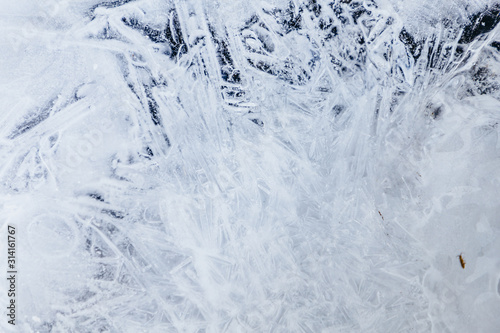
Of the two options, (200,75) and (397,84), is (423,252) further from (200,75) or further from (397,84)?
(200,75)

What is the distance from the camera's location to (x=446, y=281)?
134cm

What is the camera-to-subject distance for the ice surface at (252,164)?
1288mm

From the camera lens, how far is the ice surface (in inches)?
50.7

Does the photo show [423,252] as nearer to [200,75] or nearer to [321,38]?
[321,38]

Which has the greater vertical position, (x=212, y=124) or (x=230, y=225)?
(x=212, y=124)

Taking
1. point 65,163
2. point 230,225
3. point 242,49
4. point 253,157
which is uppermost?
point 242,49

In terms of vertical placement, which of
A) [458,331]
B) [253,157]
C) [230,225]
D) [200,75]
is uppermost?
[200,75]

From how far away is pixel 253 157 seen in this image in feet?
4.33

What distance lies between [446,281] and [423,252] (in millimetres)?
154

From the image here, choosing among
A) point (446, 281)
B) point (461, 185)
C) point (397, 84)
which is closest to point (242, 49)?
point (397, 84)

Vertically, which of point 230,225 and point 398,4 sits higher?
point 398,4

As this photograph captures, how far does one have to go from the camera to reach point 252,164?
132 centimetres

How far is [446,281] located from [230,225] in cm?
94

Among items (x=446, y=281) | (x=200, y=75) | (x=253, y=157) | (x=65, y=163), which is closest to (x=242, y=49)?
(x=200, y=75)
